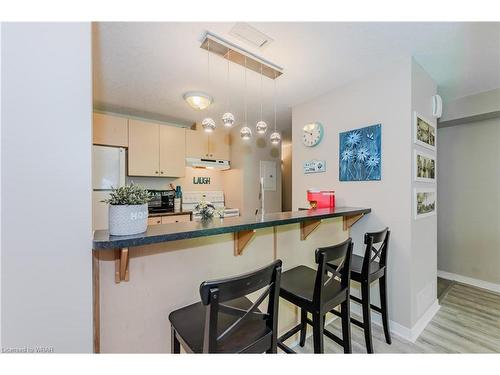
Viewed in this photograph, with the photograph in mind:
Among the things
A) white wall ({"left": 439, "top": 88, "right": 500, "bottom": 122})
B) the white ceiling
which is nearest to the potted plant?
the white ceiling

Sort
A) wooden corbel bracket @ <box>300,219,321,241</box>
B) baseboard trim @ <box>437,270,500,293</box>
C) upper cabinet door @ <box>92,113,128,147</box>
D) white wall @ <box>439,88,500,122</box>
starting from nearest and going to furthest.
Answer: wooden corbel bracket @ <box>300,219,321,241</box>
white wall @ <box>439,88,500,122</box>
baseboard trim @ <box>437,270,500,293</box>
upper cabinet door @ <box>92,113,128,147</box>

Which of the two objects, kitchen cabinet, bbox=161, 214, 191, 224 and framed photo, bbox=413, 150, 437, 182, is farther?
kitchen cabinet, bbox=161, 214, 191, 224

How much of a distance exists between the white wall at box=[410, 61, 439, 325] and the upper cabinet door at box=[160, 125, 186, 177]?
302 centimetres

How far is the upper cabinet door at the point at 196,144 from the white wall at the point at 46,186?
2742 millimetres

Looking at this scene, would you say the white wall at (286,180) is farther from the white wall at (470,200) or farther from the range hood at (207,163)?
the white wall at (470,200)

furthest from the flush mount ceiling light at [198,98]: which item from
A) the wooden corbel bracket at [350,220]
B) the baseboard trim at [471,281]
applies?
the baseboard trim at [471,281]

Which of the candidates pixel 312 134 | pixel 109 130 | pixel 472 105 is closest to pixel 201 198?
pixel 109 130

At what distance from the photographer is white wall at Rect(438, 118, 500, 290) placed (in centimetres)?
278

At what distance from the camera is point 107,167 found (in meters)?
2.91

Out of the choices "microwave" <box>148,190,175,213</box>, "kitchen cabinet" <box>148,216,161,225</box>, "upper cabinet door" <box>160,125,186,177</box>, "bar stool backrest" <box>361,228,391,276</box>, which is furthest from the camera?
"upper cabinet door" <box>160,125,186,177</box>

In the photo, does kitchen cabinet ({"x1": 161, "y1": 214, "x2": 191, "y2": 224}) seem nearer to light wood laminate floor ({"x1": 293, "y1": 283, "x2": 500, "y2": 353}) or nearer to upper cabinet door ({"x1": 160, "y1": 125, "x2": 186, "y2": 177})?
upper cabinet door ({"x1": 160, "y1": 125, "x2": 186, "y2": 177})

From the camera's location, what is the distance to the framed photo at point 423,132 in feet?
6.33

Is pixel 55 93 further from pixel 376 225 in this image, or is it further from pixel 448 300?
pixel 448 300

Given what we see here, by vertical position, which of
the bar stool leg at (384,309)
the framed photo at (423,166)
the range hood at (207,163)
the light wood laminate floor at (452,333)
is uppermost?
the range hood at (207,163)
